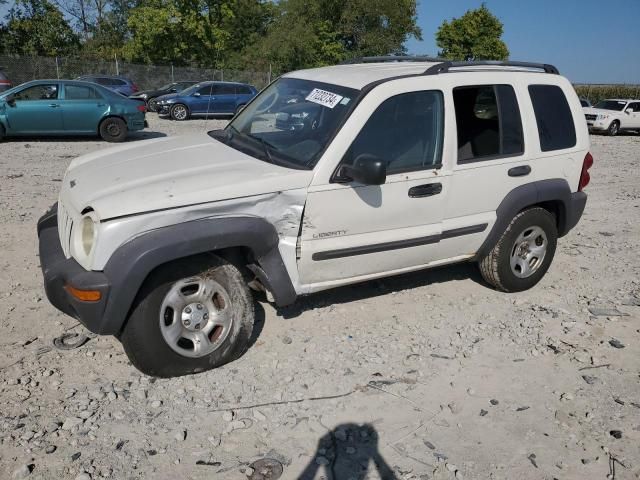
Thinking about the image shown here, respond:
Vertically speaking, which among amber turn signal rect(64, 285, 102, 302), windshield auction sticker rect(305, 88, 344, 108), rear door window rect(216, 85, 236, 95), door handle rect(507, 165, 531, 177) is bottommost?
amber turn signal rect(64, 285, 102, 302)

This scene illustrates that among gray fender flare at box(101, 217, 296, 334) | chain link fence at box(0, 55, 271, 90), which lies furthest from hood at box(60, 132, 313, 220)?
chain link fence at box(0, 55, 271, 90)

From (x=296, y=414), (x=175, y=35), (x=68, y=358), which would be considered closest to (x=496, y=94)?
(x=296, y=414)

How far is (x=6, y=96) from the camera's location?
1240 cm

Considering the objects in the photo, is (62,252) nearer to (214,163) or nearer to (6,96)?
(214,163)

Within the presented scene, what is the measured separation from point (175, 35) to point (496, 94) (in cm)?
3298

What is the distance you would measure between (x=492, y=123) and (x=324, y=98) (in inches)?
56.9

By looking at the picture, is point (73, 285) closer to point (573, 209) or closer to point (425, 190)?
point (425, 190)

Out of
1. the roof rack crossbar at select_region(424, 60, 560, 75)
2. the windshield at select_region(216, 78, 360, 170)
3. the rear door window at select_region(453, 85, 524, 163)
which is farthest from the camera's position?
the rear door window at select_region(453, 85, 524, 163)

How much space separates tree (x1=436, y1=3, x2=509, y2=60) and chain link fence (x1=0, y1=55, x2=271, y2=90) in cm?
1931

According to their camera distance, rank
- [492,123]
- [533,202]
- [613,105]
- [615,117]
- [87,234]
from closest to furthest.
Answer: [87,234] → [492,123] → [533,202] → [615,117] → [613,105]

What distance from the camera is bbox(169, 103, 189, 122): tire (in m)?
19.9

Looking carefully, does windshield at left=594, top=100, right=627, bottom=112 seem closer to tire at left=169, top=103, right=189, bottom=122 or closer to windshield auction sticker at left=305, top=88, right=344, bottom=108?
tire at left=169, top=103, right=189, bottom=122

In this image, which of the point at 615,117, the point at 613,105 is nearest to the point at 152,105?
the point at 615,117

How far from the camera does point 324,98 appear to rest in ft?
13.5
